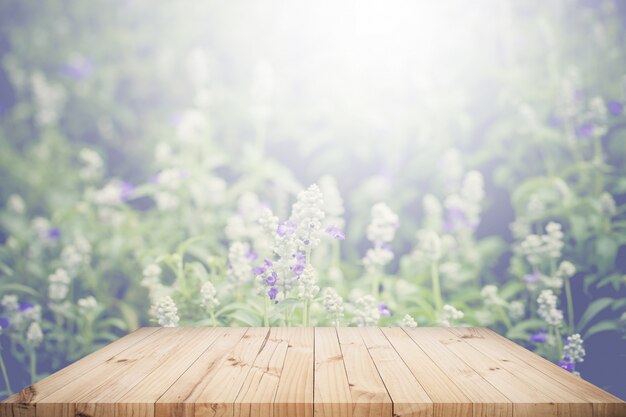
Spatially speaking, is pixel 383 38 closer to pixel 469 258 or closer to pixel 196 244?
pixel 469 258

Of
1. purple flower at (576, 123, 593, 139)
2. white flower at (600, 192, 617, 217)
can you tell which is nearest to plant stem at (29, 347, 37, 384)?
white flower at (600, 192, 617, 217)

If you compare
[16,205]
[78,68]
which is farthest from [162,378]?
[78,68]

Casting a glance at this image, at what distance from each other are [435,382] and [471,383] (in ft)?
0.23

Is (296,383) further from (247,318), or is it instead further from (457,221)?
(457,221)

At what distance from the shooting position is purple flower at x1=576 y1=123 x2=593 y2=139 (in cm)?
247

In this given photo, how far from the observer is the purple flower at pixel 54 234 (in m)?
2.58

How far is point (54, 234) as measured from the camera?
8.50 feet

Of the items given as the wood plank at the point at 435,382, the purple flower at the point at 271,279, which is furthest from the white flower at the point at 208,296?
the wood plank at the point at 435,382

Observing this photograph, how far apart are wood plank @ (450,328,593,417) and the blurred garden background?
0.58 m

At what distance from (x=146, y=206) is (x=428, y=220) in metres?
1.30

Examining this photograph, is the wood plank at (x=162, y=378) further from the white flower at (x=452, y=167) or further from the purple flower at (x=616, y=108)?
the purple flower at (x=616, y=108)

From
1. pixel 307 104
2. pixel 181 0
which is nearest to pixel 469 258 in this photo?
pixel 307 104

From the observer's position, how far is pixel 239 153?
2.81 m

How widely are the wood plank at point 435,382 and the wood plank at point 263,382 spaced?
0.28m
